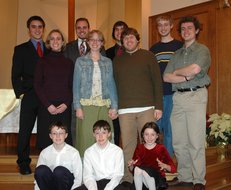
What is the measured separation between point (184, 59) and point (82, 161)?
4.31ft

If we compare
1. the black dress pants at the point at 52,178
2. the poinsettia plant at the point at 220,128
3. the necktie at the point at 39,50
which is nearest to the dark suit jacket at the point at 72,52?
the necktie at the point at 39,50

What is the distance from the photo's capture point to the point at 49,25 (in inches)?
Result: 312

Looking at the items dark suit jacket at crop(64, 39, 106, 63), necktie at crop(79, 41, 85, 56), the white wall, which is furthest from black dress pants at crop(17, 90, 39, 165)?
the white wall

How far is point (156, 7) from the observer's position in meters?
6.32

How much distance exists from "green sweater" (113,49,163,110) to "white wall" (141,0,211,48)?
278cm

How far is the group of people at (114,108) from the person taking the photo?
3.12 metres

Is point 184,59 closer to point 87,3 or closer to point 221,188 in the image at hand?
point 221,188

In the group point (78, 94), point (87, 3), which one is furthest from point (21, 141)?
point (87, 3)

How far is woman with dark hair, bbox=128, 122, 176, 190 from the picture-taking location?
2955mm

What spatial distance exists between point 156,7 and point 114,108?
11.2 feet

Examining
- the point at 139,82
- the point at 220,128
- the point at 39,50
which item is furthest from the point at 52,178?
the point at 220,128

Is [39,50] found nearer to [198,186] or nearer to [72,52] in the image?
[72,52]

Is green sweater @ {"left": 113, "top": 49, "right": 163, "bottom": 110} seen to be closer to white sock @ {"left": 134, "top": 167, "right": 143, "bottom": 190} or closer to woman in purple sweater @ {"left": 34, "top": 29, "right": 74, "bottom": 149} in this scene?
woman in purple sweater @ {"left": 34, "top": 29, "right": 74, "bottom": 149}

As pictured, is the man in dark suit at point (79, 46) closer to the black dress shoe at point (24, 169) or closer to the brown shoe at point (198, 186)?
the black dress shoe at point (24, 169)
